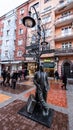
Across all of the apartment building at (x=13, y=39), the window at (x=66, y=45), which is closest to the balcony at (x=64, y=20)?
the window at (x=66, y=45)

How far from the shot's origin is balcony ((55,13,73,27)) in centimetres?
1735

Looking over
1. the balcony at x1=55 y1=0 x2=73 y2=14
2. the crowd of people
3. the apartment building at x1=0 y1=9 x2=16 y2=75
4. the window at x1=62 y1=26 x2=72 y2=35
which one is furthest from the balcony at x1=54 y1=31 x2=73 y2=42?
the apartment building at x1=0 y1=9 x2=16 y2=75

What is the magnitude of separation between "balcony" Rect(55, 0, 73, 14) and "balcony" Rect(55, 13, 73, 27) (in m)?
1.80

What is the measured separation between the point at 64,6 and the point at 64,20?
279 centimetres

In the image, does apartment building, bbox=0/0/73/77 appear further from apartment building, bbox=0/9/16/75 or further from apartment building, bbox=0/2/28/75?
apartment building, bbox=0/9/16/75

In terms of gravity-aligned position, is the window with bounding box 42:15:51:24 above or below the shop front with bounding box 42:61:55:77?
above

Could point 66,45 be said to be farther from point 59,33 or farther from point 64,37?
point 59,33

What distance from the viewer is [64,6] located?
18297 mm

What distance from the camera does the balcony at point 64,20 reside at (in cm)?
1735

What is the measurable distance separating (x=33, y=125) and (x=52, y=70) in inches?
589

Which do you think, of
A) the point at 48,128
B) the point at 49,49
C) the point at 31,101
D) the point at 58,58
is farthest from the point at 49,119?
the point at 49,49

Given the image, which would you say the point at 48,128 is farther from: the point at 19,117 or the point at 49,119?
the point at 19,117

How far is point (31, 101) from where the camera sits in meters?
4.67

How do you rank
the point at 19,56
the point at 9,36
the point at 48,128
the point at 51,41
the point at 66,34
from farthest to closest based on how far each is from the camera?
the point at 9,36
the point at 19,56
the point at 51,41
the point at 66,34
the point at 48,128
